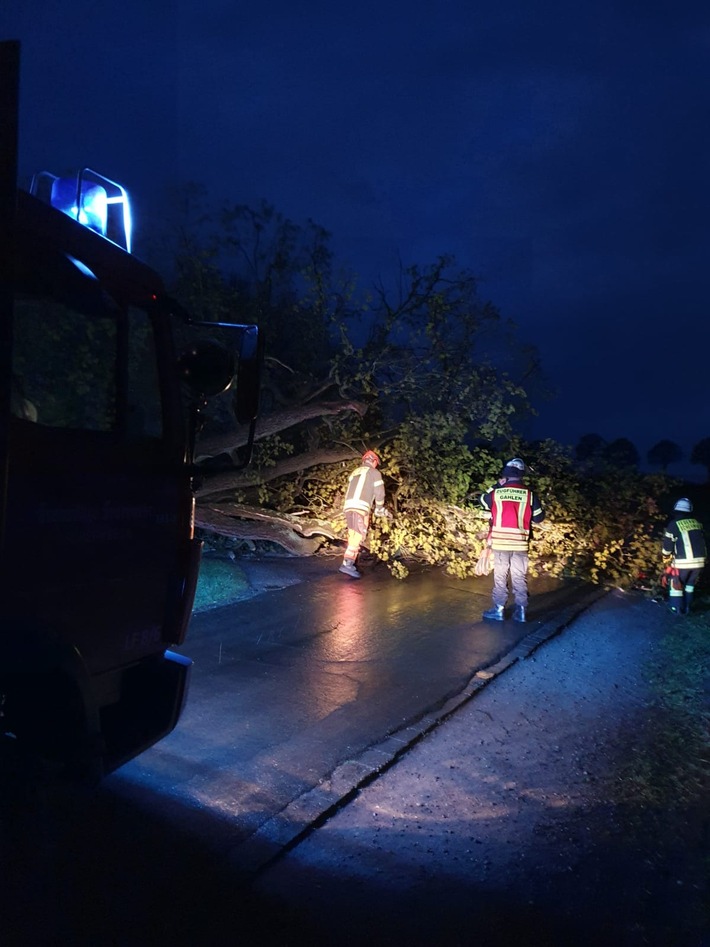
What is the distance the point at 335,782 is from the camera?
4.21 meters

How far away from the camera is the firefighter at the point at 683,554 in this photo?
28.1ft

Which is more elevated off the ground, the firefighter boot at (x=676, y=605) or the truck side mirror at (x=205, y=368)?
the truck side mirror at (x=205, y=368)

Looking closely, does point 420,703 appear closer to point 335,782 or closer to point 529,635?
point 335,782

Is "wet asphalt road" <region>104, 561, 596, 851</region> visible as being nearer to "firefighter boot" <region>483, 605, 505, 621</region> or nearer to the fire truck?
"firefighter boot" <region>483, 605, 505, 621</region>

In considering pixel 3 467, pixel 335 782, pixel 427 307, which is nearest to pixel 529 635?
pixel 335 782

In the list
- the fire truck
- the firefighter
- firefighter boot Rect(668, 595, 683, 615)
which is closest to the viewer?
the fire truck

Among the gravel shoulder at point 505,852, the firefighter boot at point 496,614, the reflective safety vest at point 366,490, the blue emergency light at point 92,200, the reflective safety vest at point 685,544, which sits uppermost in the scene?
the blue emergency light at point 92,200

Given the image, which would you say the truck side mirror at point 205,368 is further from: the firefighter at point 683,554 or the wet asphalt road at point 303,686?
the firefighter at point 683,554

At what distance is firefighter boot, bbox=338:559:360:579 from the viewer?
31.6ft

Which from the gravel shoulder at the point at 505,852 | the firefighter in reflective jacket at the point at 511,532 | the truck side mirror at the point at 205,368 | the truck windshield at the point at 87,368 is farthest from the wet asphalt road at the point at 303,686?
the truck side mirror at the point at 205,368

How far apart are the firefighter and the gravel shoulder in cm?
357

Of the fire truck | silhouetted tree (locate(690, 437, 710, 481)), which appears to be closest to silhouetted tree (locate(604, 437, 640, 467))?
the fire truck

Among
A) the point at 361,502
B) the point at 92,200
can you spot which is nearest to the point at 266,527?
the point at 361,502

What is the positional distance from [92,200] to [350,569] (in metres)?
6.80
